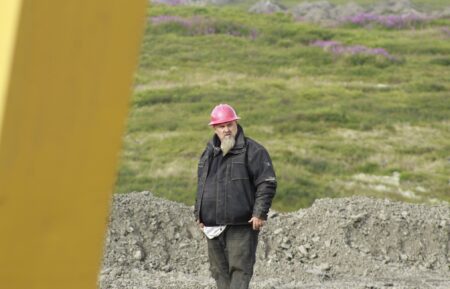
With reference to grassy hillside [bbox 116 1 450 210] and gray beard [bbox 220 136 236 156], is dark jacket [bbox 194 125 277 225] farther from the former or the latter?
grassy hillside [bbox 116 1 450 210]

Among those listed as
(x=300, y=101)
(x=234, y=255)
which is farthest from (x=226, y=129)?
(x=300, y=101)

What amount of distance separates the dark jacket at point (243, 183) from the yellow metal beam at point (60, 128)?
469cm

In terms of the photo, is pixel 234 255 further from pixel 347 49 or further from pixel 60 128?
pixel 347 49

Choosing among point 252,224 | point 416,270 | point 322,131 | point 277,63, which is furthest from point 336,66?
point 252,224

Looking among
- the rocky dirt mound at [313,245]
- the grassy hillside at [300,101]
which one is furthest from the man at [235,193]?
the grassy hillside at [300,101]

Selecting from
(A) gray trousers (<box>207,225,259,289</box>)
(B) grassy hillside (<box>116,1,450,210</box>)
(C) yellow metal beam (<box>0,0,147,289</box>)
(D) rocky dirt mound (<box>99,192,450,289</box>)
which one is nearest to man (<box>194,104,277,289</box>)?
(A) gray trousers (<box>207,225,259,289</box>)

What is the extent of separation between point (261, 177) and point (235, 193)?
19 centimetres

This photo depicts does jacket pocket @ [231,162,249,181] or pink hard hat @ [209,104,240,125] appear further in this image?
jacket pocket @ [231,162,249,181]

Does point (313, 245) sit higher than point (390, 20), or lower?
lower

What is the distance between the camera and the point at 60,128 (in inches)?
67.4

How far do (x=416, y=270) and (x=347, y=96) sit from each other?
37.0 ft

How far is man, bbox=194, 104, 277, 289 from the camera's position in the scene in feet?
21.2

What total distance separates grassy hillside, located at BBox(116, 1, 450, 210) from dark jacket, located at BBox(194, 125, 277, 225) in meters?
10.9

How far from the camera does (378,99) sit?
73.8 ft
